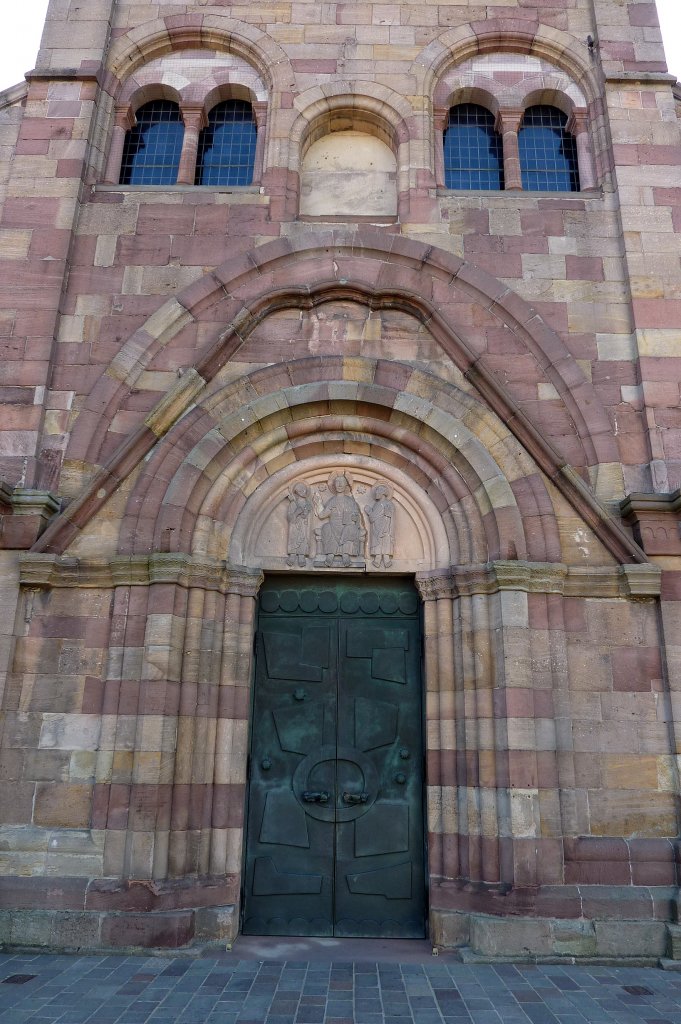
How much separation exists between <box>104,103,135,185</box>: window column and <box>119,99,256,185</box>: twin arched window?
13cm

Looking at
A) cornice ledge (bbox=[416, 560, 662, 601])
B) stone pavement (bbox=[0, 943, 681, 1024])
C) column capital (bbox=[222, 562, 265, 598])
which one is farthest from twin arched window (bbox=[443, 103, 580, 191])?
stone pavement (bbox=[0, 943, 681, 1024])

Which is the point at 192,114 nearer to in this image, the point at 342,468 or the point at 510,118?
Answer: the point at 510,118

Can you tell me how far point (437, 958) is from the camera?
6.30 m

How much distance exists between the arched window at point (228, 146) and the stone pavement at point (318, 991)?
8.95 metres

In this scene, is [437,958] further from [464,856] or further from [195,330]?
[195,330]

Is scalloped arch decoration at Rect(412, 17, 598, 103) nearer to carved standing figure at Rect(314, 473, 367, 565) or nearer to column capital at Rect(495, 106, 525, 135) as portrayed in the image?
column capital at Rect(495, 106, 525, 135)

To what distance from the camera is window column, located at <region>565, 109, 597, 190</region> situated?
931cm

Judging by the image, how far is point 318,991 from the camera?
213 inches

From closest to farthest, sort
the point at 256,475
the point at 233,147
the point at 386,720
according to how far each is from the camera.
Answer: the point at 386,720
the point at 256,475
the point at 233,147

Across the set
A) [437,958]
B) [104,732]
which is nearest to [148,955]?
[104,732]

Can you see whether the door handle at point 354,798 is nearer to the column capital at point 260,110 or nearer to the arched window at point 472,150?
the arched window at point 472,150

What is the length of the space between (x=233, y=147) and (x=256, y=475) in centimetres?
500

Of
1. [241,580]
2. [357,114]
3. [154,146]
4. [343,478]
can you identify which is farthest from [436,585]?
[154,146]

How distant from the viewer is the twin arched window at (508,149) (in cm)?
951
